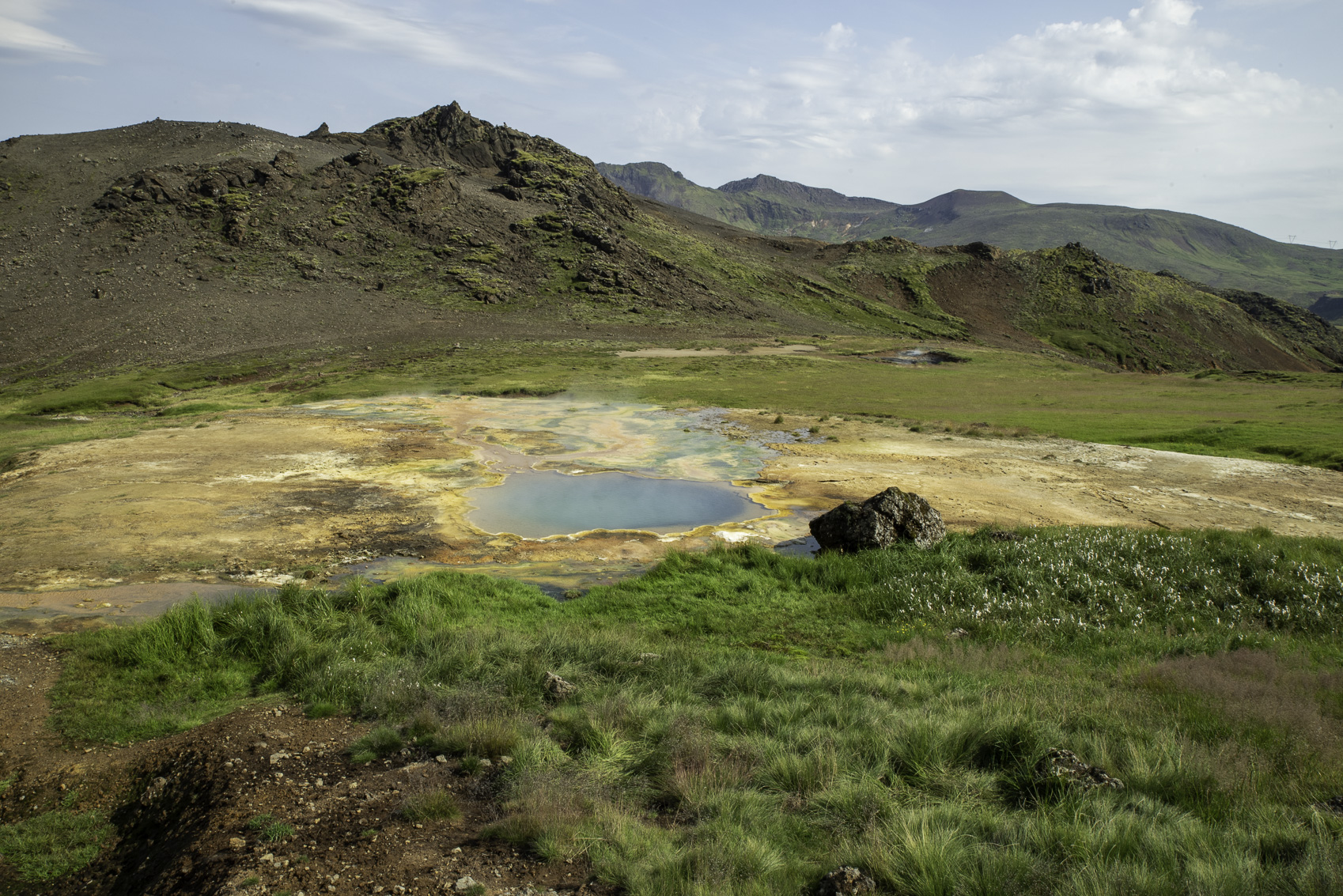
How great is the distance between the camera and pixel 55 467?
859 inches

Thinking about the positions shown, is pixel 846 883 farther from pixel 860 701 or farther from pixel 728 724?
pixel 860 701

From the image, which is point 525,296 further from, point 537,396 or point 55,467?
point 55,467

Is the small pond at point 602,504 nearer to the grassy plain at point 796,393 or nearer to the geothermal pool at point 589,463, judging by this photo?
the geothermal pool at point 589,463

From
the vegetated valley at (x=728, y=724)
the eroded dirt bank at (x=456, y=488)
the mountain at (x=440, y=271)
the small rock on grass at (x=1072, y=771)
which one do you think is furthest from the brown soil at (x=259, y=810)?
the mountain at (x=440, y=271)

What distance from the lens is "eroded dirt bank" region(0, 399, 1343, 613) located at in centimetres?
1488

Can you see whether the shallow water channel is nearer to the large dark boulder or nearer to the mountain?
the large dark boulder

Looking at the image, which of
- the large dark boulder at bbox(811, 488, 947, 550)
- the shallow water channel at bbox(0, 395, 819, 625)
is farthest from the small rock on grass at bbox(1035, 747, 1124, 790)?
the shallow water channel at bbox(0, 395, 819, 625)

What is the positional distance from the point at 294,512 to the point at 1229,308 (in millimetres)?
176897

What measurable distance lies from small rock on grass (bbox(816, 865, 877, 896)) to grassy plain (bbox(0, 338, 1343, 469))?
29.9 m

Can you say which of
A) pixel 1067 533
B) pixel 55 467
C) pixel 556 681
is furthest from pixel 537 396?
pixel 556 681

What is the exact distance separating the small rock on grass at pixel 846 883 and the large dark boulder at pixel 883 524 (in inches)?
Answer: 407

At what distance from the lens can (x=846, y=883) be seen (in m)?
4.40

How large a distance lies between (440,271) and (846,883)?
349ft

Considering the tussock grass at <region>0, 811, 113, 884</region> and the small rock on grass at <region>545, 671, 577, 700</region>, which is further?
the small rock on grass at <region>545, 671, 577, 700</region>
